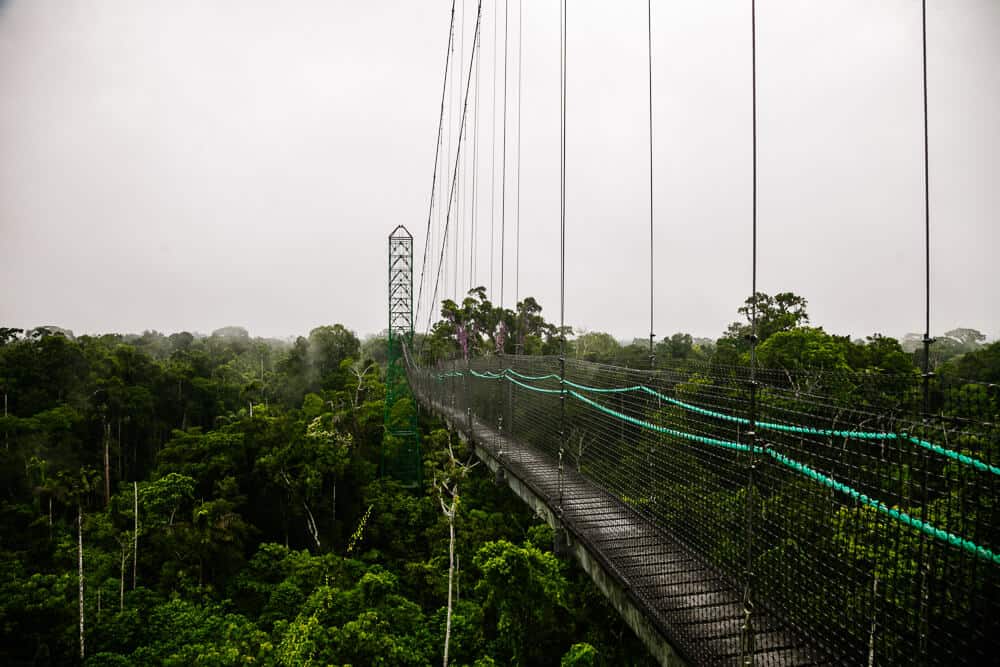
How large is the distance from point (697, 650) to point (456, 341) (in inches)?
910

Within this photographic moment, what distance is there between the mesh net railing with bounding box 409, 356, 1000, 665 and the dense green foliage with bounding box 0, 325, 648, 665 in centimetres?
639

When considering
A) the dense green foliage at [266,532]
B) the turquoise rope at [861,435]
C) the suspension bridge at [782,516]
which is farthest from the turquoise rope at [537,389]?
the dense green foliage at [266,532]

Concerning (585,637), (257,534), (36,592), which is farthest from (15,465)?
(585,637)

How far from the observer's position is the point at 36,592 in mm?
11516

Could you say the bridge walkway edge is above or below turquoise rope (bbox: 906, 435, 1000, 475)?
below

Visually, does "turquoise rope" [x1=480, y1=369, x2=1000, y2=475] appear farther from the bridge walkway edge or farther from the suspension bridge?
the bridge walkway edge

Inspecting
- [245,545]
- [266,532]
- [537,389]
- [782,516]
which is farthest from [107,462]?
[782,516]

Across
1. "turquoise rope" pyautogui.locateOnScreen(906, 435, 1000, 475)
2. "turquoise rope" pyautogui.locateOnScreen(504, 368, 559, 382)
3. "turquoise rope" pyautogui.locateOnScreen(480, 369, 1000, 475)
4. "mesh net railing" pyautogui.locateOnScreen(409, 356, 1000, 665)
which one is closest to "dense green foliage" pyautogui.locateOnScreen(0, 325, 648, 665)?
"turquoise rope" pyautogui.locateOnScreen(504, 368, 559, 382)

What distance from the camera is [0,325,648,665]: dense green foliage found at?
29.8 ft

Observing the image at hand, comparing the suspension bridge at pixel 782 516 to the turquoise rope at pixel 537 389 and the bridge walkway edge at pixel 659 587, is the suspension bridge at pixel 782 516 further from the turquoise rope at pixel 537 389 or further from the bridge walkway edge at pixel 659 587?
the turquoise rope at pixel 537 389

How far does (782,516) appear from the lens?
1671 mm

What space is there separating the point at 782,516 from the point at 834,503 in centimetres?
17

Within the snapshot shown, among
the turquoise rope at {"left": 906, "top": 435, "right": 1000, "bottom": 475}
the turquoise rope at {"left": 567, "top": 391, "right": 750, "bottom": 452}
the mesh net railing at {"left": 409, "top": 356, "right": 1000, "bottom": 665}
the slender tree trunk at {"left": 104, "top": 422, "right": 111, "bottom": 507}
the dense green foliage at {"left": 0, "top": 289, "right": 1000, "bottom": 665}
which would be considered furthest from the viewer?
the slender tree trunk at {"left": 104, "top": 422, "right": 111, "bottom": 507}

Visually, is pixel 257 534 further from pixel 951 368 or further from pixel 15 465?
pixel 951 368
